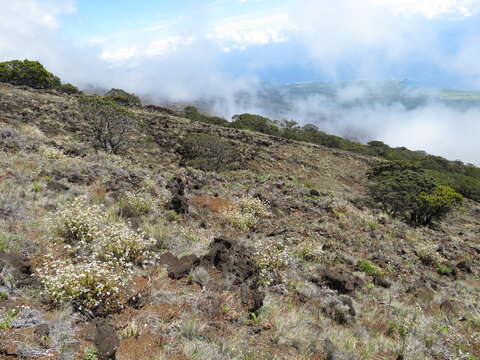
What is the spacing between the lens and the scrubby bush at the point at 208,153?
27516 mm

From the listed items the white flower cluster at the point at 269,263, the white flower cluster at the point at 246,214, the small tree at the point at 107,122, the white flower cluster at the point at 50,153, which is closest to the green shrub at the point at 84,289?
the white flower cluster at the point at 269,263

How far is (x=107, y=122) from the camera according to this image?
22.3m

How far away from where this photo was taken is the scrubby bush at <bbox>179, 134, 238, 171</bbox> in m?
27.5

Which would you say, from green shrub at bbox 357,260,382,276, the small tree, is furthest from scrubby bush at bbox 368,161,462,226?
the small tree

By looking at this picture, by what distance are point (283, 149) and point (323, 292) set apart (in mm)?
34186

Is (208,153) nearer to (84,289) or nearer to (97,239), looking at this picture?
(97,239)

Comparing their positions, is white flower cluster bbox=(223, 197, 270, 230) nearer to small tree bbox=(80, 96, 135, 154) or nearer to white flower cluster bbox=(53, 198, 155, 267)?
white flower cluster bbox=(53, 198, 155, 267)

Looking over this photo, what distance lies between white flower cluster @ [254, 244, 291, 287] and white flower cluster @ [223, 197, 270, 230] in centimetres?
240

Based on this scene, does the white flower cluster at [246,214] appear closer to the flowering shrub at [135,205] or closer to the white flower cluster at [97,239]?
the flowering shrub at [135,205]

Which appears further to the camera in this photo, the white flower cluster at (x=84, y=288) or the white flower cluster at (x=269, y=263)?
the white flower cluster at (x=269, y=263)

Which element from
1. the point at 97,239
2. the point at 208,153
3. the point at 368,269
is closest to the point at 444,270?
the point at 368,269

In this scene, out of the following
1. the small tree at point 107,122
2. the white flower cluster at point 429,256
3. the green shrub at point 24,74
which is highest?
the green shrub at point 24,74

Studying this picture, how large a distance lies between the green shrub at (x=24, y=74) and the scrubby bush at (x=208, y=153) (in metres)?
32.2

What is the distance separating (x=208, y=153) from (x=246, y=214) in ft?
63.5
